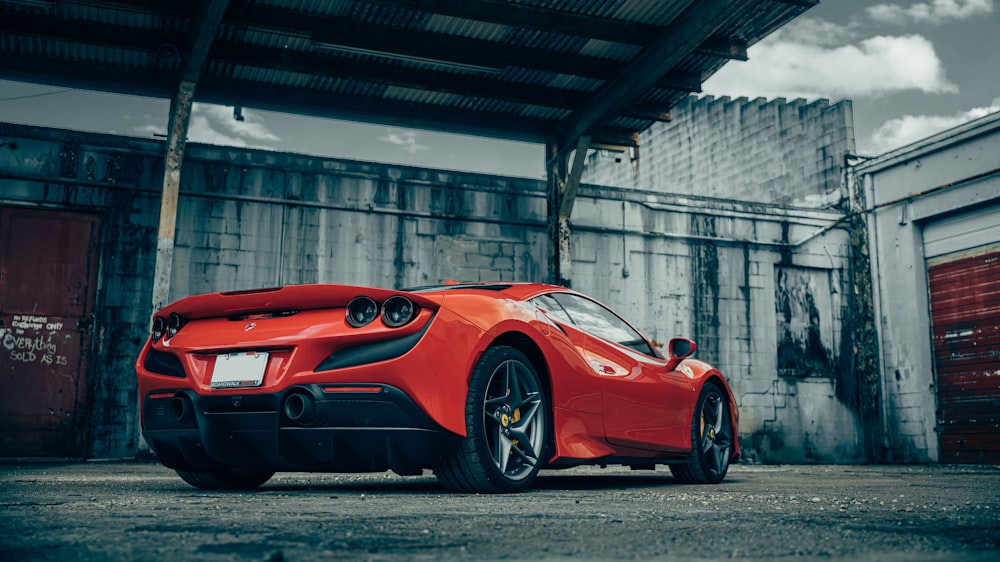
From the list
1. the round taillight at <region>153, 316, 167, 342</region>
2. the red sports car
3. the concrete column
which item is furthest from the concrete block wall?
the round taillight at <region>153, 316, 167, 342</region>

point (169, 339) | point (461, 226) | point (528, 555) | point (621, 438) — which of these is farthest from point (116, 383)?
point (528, 555)

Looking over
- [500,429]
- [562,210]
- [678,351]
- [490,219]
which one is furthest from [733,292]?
[500,429]

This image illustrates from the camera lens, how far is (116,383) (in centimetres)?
1074

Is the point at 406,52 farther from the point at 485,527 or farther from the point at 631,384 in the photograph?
the point at 485,527

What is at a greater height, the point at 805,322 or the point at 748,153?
the point at 748,153

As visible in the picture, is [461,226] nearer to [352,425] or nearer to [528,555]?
[352,425]

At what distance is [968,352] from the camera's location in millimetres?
12992

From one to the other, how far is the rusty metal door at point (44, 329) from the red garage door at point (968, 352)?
11.9 meters

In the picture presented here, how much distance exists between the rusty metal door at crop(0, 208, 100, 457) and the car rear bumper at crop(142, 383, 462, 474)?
7.60 metres

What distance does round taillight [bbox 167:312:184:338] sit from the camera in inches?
170

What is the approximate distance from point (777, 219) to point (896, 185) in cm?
195

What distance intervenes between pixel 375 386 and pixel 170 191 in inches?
301

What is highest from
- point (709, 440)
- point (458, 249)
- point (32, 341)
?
point (458, 249)

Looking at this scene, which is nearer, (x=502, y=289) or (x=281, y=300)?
(x=281, y=300)
